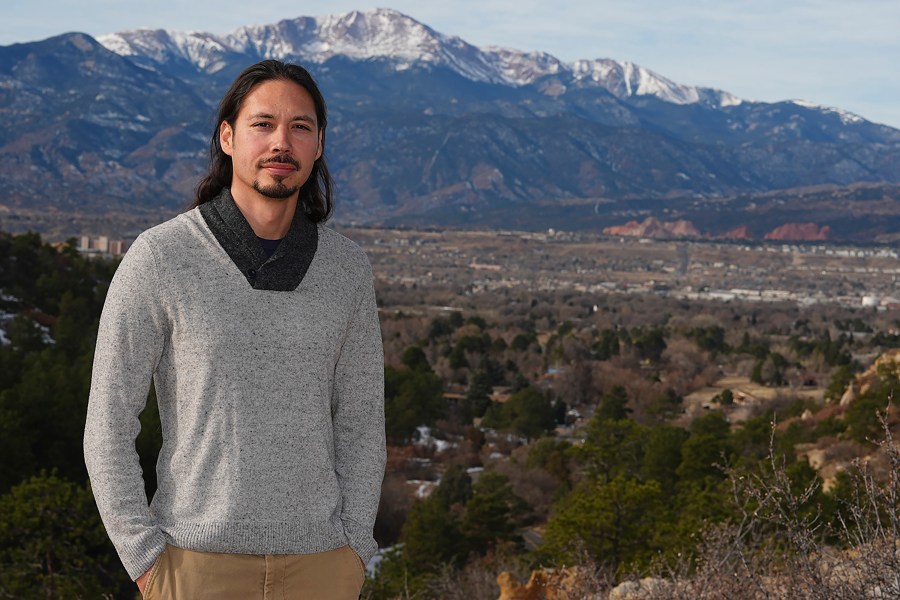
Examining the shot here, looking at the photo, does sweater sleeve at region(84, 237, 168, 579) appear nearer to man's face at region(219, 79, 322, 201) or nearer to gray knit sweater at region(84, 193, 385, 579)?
gray knit sweater at region(84, 193, 385, 579)

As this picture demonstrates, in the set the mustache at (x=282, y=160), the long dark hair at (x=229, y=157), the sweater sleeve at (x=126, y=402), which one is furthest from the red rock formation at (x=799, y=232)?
the sweater sleeve at (x=126, y=402)

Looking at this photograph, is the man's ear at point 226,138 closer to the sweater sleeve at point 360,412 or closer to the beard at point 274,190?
the beard at point 274,190

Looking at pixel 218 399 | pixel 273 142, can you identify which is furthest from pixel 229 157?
pixel 218 399

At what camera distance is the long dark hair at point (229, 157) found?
2908 millimetres

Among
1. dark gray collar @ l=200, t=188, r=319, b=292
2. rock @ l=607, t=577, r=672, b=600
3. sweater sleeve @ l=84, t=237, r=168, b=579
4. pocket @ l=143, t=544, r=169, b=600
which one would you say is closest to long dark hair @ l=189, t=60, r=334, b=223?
dark gray collar @ l=200, t=188, r=319, b=292

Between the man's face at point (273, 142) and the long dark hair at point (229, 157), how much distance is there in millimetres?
27

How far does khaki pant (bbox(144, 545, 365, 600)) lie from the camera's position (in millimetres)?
2604

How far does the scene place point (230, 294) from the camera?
8.76 ft

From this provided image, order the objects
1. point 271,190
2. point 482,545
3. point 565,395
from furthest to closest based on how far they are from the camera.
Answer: point 565,395 < point 482,545 < point 271,190

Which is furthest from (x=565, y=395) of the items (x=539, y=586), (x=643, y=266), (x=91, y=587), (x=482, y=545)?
(x=643, y=266)

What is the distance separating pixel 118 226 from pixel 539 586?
449 ft

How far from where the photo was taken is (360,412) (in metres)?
2.89

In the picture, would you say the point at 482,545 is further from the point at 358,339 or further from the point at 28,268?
the point at 28,268

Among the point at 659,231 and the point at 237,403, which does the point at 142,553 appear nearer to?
the point at 237,403
